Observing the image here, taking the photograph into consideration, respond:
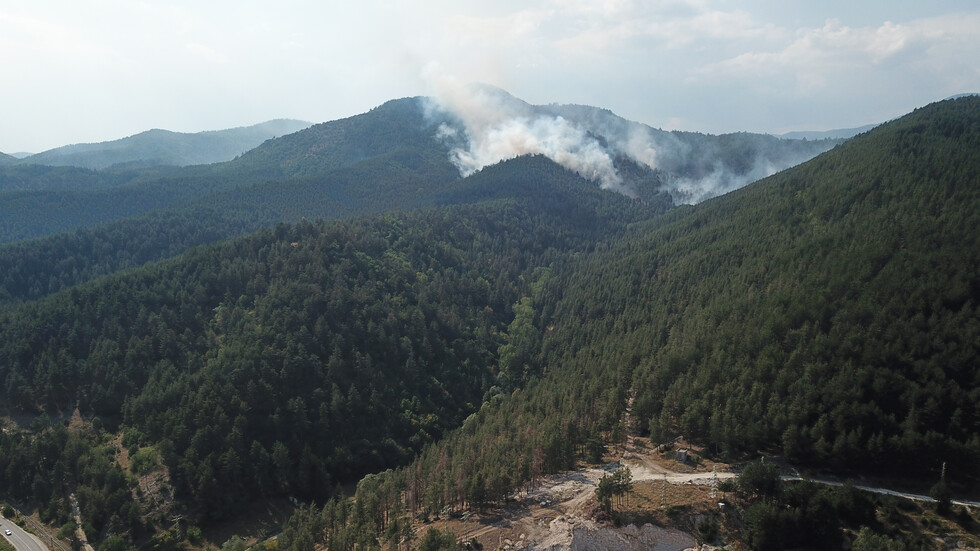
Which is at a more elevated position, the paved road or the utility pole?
the utility pole

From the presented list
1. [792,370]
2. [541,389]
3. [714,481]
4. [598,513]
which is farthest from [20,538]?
[792,370]

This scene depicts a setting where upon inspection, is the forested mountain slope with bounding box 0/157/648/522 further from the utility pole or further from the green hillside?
the utility pole

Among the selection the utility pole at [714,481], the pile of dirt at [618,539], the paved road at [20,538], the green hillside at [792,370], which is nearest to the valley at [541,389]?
the pile of dirt at [618,539]

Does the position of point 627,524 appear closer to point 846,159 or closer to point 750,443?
point 750,443

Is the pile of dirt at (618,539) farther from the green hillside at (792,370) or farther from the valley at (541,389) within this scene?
the green hillside at (792,370)

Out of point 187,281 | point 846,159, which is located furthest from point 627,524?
point 846,159

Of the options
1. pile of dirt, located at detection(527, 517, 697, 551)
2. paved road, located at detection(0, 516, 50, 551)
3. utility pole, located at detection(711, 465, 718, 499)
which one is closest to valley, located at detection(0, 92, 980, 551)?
pile of dirt, located at detection(527, 517, 697, 551)

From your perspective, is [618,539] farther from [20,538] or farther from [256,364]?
[20,538]

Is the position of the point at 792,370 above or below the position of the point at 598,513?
above
